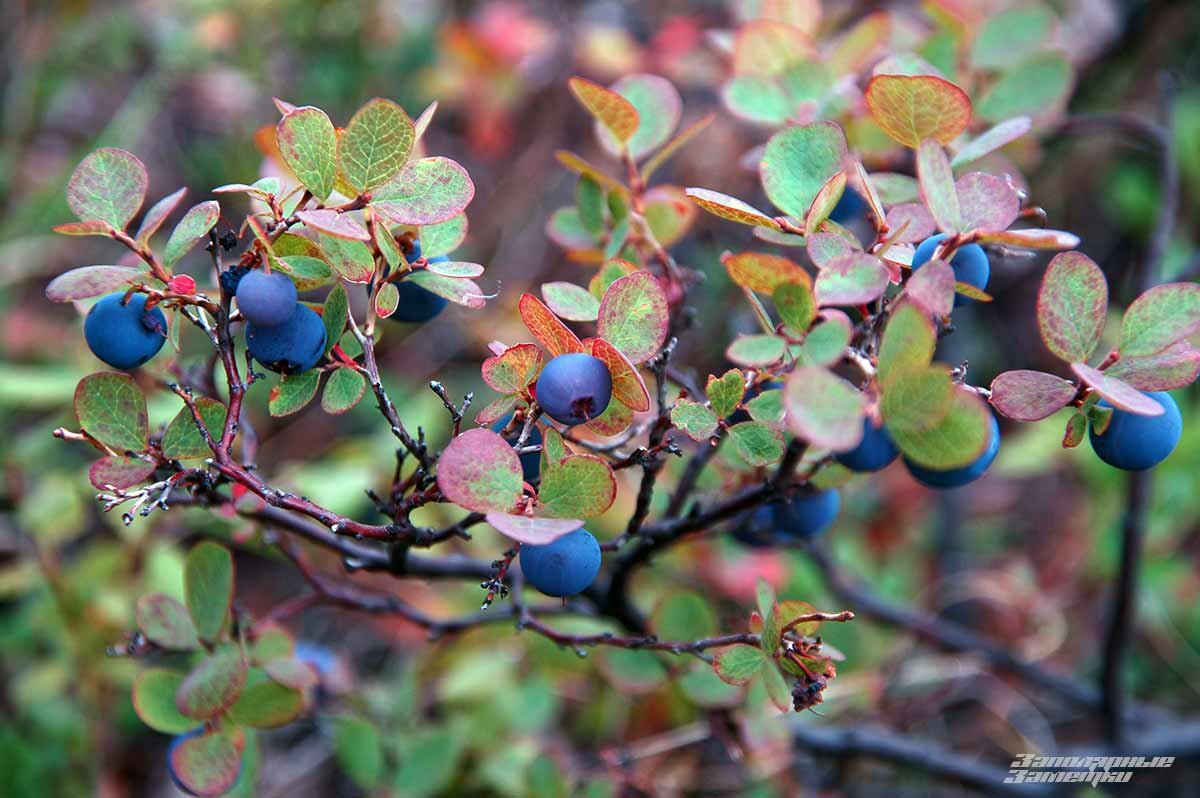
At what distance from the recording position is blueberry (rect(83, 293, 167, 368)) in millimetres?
567

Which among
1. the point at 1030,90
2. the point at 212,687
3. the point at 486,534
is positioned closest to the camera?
the point at 212,687

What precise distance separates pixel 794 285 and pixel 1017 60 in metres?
0.62

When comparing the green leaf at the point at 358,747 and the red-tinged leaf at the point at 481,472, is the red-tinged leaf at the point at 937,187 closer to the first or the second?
the red-tinged leaf at the point at 481,472

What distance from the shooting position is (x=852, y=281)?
1.55 ft

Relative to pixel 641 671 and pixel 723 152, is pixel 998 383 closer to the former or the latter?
pixel 641 671

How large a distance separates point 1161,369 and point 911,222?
16 cm

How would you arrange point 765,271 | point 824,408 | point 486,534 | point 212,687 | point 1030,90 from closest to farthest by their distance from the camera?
point 824,408 < point 765,271 < point 212,687 < point 1030,90 < point 486,534

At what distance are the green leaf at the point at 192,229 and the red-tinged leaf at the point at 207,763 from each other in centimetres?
37

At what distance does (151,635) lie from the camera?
72 centimetres

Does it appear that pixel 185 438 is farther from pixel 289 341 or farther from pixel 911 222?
pixel 911 222

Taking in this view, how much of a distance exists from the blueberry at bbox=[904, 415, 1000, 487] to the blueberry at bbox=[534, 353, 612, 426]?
191 millimetres

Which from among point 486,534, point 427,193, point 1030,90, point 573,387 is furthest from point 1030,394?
point 486,534

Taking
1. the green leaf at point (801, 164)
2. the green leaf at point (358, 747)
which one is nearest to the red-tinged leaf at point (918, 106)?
the green leaf at point (801, 164)

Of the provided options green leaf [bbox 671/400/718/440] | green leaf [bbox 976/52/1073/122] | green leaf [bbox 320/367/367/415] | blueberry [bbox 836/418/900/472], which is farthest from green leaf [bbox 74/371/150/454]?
green leaf [bbox 976/52/1073/122]
